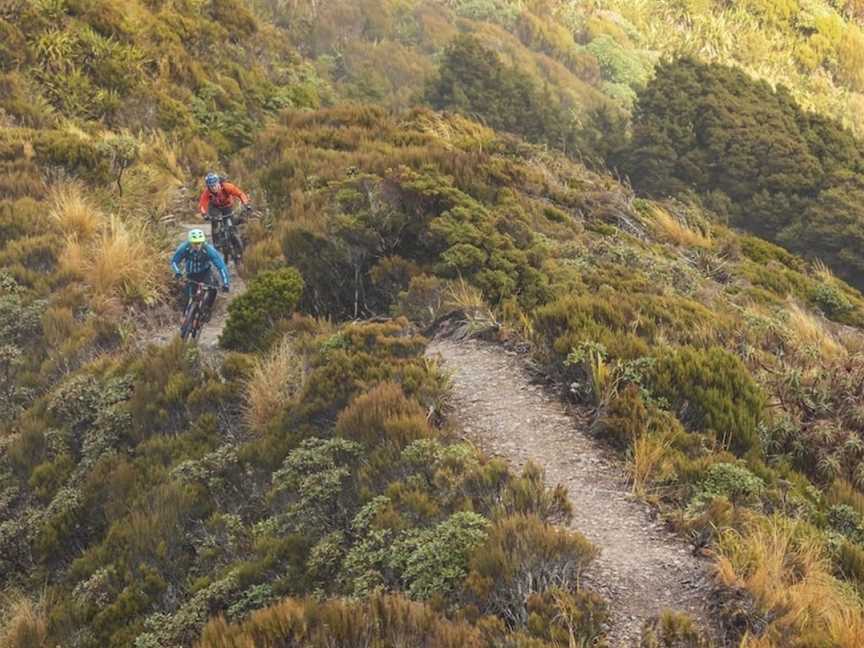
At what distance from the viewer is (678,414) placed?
6723 millimetres

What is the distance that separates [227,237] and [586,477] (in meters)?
8.03

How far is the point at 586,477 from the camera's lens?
235 inches

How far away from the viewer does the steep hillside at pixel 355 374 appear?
462cm

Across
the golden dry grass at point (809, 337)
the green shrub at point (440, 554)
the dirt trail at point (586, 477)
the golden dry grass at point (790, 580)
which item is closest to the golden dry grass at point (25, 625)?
the green shrub at point (440, 554)

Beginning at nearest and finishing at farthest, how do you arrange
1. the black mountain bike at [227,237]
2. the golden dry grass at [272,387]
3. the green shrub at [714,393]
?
the green shrub at [714,393]
the golden dry grass at [272,387]
the black mountain bike at [227,237]

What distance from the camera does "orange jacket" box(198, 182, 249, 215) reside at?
11945 millimetres

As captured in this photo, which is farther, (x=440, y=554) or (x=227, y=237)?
(x=227, y=237)

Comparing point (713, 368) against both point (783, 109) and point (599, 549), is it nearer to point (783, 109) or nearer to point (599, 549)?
point (599, 549)

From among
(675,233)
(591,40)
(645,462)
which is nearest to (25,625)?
(645,462)

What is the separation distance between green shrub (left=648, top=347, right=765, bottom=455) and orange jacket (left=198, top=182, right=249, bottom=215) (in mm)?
7234

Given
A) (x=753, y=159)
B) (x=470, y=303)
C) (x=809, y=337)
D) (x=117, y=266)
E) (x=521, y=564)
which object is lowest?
(x=117, y=266)

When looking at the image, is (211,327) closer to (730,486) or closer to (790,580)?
(730,486)

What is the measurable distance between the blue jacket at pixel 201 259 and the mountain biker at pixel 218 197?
1.96 metres

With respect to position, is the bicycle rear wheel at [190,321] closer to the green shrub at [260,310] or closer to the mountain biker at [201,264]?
the mountain biker at [201,264]
